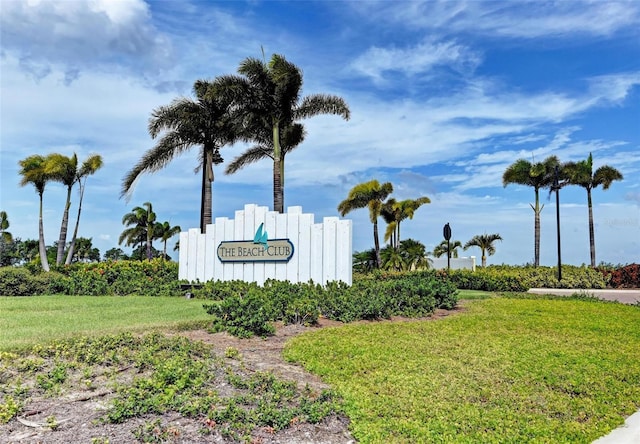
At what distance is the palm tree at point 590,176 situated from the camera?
3175 cm

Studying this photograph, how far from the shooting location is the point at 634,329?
32.9ft

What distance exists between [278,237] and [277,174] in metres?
6.04

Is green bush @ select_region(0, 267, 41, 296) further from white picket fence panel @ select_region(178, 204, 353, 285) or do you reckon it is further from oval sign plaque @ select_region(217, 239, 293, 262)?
oval sign plaque @ select_region(217, 239, 293, 262)

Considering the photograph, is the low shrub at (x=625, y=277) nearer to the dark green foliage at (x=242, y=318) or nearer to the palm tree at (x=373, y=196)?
the palm tree at (x=373, y=196)

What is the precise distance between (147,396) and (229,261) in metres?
10.7

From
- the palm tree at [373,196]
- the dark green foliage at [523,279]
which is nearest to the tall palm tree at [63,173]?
the palm tree at [373,196]

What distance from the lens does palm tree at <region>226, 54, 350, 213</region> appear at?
19188 mm

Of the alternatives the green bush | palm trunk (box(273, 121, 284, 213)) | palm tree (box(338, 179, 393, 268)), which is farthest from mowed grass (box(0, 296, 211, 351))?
palm tree (box(338, 179, 393, 268))

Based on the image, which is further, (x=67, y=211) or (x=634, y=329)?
(x=67, y=211)

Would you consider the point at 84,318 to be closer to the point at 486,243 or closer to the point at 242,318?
the point at 242,318

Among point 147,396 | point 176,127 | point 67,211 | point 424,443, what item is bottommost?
point 424,443

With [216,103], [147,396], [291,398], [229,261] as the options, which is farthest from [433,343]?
[216,103]

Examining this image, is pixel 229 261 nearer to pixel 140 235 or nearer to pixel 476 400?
pixel 476 400

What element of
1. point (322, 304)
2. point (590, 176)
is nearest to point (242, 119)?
point (322, 304)
